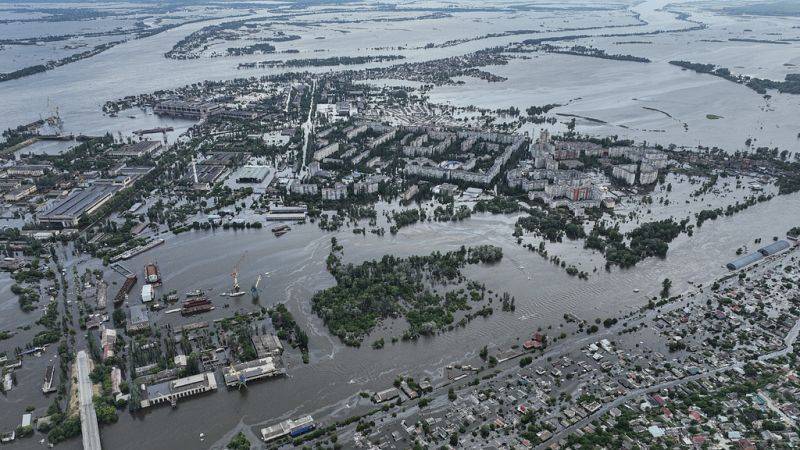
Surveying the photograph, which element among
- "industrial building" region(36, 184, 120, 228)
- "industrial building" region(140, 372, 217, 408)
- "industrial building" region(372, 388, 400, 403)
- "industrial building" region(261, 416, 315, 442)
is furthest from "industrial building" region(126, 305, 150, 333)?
"industrial building" region(36, 184, 120, 228)

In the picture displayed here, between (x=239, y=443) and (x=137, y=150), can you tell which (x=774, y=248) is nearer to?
(x=239, y=443)

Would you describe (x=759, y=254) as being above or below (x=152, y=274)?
below

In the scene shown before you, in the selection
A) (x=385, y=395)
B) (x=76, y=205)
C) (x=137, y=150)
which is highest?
(x=137, y=150)

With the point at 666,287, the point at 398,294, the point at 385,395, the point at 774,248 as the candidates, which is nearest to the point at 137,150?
the point at 398,294

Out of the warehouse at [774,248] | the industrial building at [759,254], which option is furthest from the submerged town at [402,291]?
the warehouse at [774,248]

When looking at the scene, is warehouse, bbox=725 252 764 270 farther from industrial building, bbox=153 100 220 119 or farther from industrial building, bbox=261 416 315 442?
industrial building, bbox=153 100 220 119

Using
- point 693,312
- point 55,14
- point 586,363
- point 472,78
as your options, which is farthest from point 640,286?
point 55,14

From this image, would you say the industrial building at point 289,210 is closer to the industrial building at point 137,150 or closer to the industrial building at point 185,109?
the industrial building at point 137,150
